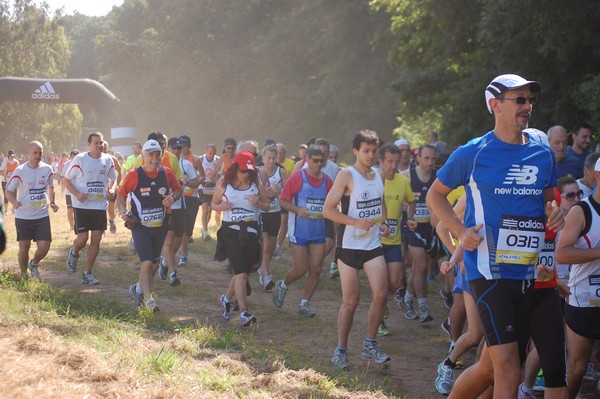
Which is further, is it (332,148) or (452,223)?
(332,148)

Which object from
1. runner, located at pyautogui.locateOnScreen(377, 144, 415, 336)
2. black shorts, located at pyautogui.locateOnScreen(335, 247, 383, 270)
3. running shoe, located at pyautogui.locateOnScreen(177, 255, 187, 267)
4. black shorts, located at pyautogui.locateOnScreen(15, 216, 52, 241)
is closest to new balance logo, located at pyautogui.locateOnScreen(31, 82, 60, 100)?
running shoe, located at pyautogui.locateOnScreen(177, 255, 187, 267)

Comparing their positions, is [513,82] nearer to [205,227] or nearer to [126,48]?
[205,227]

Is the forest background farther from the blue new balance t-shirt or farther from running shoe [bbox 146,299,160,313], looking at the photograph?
the blue new balance t-shirt

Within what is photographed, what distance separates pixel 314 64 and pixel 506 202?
4393 centimetres

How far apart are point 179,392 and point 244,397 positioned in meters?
0.58

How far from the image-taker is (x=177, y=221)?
13547 mm

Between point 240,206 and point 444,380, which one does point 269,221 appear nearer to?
point 240,206

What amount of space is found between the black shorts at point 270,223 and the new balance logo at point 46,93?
2367 cm

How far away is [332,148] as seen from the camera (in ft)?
56.7

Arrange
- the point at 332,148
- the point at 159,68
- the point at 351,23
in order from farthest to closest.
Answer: the point at 159,68 → the point at 351,23 → the point at 332,148

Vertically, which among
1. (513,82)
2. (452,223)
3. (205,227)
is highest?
(513,82)

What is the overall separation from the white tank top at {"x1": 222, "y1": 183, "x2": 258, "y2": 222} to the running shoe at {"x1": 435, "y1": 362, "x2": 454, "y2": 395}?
3.53 metres

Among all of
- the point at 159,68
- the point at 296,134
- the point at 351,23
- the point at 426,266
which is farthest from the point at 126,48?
the point at 426,266

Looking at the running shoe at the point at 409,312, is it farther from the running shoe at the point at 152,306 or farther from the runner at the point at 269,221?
the running shoe at the point at 152,306
